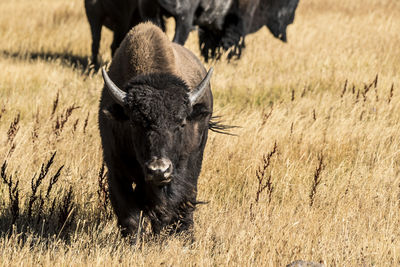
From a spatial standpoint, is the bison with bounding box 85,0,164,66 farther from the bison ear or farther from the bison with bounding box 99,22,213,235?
the bison ear

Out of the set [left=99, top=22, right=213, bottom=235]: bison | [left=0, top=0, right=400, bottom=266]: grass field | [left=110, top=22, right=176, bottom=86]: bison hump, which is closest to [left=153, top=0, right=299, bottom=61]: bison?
[left=0, top=0, right=400, bottom=266]: grass field

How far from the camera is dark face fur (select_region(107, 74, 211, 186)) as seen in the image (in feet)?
13.4

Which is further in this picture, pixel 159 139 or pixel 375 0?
pixel 375 0

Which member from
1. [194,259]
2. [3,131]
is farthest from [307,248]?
[3,131]

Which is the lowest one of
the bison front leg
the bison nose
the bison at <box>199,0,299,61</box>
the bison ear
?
the bison at <box>199,0,299,61</box>

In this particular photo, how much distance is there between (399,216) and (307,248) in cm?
108

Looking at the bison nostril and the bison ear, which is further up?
the bison ear

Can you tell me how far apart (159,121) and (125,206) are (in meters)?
0.76

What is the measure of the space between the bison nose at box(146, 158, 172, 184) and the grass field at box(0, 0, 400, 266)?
1.65ft

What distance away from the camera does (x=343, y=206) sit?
5195mm

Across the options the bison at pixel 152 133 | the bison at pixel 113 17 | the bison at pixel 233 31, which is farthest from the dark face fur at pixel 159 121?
the bison at pixel 233 31

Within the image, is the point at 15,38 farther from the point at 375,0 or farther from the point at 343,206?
the point at 375,0

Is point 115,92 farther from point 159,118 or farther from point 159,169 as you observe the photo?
point 159,169

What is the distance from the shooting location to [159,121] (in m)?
4.21
